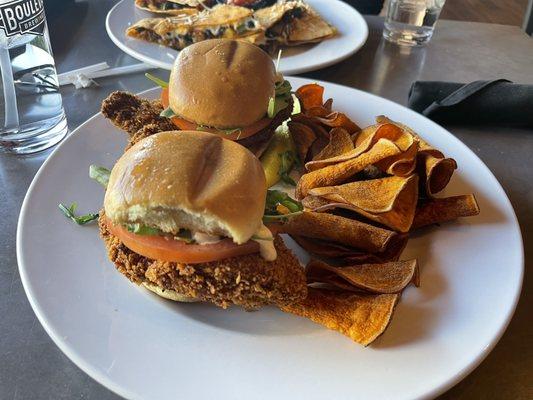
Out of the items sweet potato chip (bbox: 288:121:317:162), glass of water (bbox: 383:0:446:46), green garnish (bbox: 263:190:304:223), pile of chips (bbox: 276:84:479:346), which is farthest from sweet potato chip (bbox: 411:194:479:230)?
glass of water (bbox: 383:0:446:46)

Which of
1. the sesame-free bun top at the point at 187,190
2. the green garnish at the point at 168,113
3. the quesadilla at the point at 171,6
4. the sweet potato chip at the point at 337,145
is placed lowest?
Answer: the quesadilla at the point at 171,6

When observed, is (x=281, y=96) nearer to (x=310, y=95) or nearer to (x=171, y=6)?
(x=310, y=95)

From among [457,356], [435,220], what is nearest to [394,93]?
[435,220]

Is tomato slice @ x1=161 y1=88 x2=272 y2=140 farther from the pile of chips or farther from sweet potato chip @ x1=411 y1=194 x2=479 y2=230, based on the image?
sweet potato chip @ x1=411 y1=194 x2=479 y2=230

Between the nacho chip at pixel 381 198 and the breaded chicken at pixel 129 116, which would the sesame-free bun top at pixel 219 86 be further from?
the nacho chip at pixel 381 198

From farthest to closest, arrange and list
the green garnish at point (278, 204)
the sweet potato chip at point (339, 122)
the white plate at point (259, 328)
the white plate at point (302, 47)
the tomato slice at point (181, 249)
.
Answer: the white plate at point (302, 47), the sweet potato chip at point (339, 122), the green garnish at point (278, 204), the tomato slice at point (181, 249), the white plate at point (259, 328)

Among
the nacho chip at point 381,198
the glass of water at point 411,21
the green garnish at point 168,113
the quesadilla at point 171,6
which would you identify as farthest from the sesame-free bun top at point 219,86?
the glass of water at point 411,21

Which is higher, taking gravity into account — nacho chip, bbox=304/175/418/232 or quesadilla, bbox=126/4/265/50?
nacho chip, bbox=304/175/418/232

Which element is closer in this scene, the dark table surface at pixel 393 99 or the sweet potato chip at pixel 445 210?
the dark table surface at pixel 393 99
